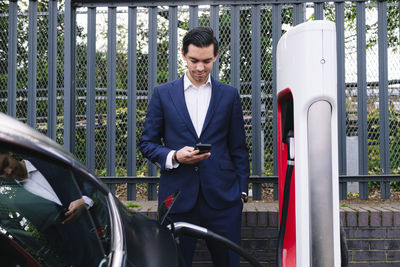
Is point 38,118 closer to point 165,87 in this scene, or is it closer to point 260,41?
point 165,87

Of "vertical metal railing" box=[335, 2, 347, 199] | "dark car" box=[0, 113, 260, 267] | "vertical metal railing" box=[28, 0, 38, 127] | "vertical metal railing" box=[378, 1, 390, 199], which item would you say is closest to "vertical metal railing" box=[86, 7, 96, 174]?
"vertical metal railing" box=[28, 0, 38, 127]

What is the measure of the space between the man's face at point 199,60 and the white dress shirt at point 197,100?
0.25 ft

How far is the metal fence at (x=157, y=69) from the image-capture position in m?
2.96

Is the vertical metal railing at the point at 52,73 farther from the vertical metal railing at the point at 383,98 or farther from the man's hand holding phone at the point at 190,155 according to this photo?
the vertical metal railing at the point at 383,98

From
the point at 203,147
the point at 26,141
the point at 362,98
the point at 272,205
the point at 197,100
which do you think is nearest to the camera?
the point at 26,141

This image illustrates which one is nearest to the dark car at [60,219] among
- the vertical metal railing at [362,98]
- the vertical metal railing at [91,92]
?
the vertical metal railing at [91,92]

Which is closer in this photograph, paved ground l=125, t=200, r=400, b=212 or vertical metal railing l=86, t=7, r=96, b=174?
paved ground l=125, t=200, r=400, b=212

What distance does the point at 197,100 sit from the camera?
2158mm

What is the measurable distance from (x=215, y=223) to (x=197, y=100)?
2.36 ft

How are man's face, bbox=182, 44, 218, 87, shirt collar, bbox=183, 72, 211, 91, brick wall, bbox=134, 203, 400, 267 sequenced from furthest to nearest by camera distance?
brick wall, bbox=134, 203, 400, 267, shirt collar, bbox=183, 72, 211, 91, man's face, bbox=182, 44, 218, 87

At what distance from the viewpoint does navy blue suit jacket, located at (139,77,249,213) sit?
2039mm

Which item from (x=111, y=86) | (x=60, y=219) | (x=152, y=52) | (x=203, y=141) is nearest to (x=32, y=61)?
(x=111, y=86)

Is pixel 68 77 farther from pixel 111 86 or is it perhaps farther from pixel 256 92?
pixel 256 92

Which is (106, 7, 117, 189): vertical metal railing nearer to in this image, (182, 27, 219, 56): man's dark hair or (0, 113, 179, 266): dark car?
(182, 27, 219, 56): man's dark hair
